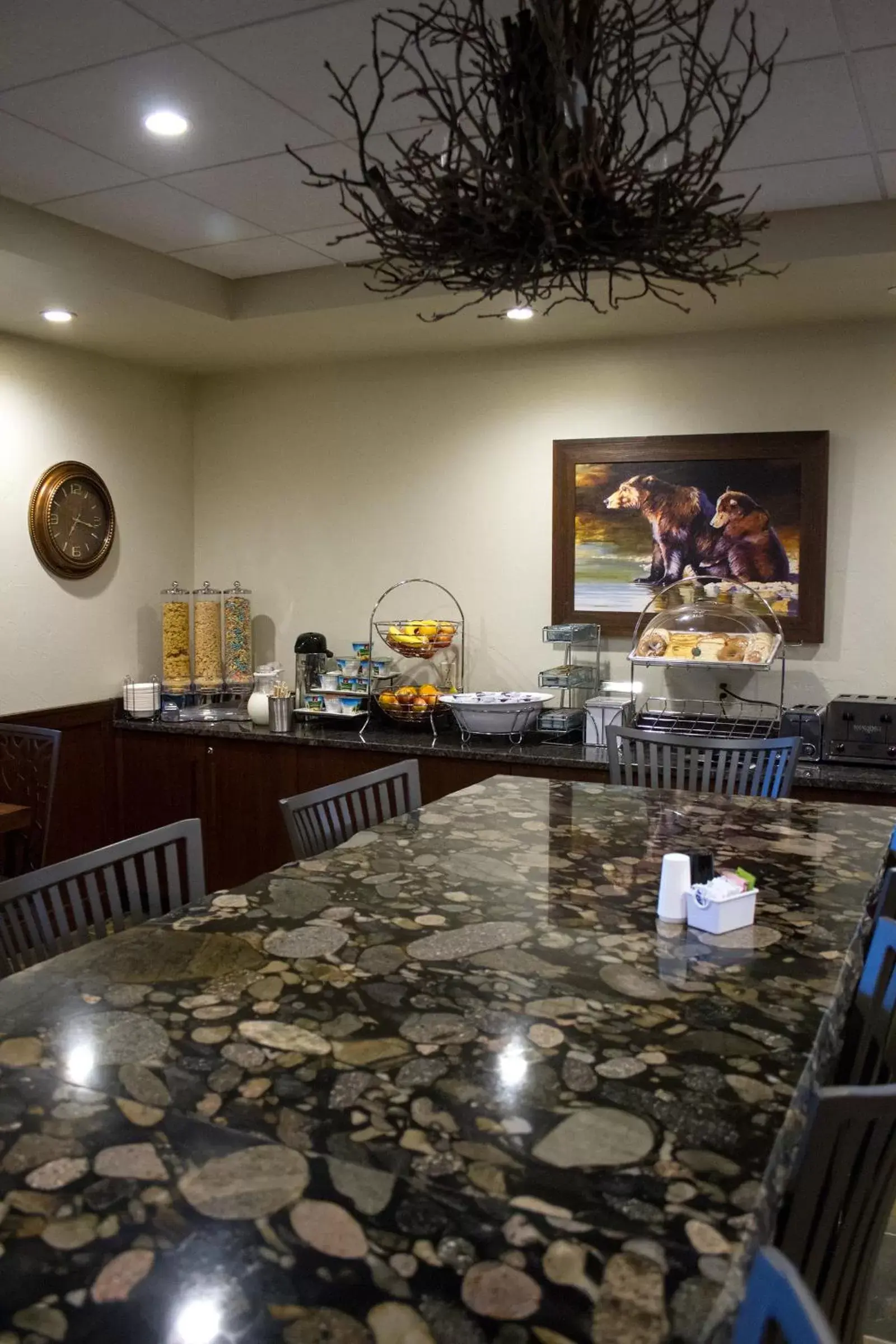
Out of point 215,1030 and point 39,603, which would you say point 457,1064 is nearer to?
point 215,1030

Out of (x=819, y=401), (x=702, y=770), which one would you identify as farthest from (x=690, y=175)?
(x=819, y=401)

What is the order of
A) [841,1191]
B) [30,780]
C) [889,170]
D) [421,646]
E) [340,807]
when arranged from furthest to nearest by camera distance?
1. [421,646]
2. [30,780]
3. [889,170]
4. [340,807]
5. [841,1191]

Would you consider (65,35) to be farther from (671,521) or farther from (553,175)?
(671,521)

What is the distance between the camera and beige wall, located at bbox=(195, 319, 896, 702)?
151 inches

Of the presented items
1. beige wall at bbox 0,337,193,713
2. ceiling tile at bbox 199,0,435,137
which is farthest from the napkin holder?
beige wall at bbox 0,337,193,713

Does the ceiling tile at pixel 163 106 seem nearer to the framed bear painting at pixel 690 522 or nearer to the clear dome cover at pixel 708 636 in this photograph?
the framed bear painting at pixel 690 522

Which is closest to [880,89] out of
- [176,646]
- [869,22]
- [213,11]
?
[869,22]

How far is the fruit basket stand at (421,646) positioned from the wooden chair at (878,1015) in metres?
2.86

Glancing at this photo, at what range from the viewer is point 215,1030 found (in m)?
1.26

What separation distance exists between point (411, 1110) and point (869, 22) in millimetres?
2218

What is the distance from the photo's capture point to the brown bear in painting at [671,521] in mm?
4035

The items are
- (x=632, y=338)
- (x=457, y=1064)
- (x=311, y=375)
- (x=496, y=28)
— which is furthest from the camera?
(x=311, y=375)

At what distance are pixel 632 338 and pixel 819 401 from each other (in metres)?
0.77

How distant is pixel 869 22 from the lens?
210 centimetres
